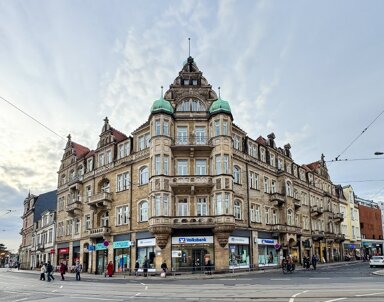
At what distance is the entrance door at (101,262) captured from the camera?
147 ft

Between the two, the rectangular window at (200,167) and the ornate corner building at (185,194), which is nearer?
the ornate corner building at (185,194)

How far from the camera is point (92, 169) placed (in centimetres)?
4991

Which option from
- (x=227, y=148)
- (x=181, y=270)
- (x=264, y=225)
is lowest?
(x=181, y=270)

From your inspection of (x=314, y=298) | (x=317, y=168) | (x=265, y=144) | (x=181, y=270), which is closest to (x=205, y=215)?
(x=181, y=270)

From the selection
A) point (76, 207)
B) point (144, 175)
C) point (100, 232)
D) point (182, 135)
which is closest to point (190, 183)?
point (182, 135)

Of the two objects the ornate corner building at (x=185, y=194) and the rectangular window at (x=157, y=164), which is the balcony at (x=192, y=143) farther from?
the rectangular window at (x=157, y=164)

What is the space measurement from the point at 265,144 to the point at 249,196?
363 inches

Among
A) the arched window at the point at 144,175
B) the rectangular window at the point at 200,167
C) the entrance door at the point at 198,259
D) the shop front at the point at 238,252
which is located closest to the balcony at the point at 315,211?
the shop front at the point at 238,252

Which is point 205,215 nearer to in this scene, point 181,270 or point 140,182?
point 181,270

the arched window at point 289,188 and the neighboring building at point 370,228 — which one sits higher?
the arched window at point 289,188

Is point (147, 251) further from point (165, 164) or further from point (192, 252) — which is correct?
point (165, 164)

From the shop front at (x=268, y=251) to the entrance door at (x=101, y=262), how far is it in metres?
16.9

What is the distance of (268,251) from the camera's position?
151ft

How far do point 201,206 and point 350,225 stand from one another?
49.8 metres
